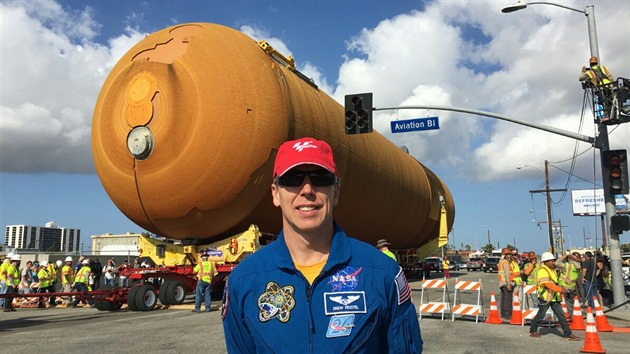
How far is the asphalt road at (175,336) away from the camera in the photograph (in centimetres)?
783

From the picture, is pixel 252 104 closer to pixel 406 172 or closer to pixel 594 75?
pixel 594 75

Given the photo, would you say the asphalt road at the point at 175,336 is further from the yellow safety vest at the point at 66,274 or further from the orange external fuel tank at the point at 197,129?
the yellow safety vest at the point at 66,274

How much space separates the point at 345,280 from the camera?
6.54 feet

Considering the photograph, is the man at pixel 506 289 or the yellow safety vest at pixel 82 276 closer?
the man at pixel 506 289

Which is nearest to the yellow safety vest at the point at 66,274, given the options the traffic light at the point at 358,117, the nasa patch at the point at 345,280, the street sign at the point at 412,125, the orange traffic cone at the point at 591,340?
the traffic light at the point at 358,117

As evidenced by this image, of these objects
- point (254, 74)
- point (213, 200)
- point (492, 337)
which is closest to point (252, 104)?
point (254, 74)

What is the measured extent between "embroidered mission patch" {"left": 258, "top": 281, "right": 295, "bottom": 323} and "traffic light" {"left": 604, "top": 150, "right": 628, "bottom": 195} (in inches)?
512

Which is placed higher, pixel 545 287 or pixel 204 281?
pixel 545 287

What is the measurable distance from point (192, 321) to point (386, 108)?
811cm

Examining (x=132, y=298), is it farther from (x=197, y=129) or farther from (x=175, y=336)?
(x=197, y=129)

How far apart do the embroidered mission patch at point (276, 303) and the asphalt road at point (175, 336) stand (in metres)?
5.99

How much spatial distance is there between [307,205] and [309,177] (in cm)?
12

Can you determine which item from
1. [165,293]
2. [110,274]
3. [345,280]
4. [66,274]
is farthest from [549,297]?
[110,274]

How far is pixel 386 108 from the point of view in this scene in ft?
48.2
